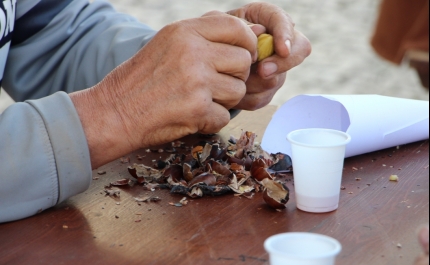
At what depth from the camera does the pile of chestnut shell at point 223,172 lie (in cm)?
106

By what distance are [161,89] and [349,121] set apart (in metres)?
0.42

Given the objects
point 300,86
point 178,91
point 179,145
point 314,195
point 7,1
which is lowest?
point 300,86

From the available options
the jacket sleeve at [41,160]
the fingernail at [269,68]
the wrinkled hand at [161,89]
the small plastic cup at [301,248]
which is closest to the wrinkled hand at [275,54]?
the fingernail at [269,68]

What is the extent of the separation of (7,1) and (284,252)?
40.2 inches

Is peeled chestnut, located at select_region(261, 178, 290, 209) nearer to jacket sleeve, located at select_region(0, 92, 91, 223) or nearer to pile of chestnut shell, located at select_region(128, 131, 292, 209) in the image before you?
pile of chestnut shell, located at select_region(128, 131, 292, 209)

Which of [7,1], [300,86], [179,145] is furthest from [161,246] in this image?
[300,86]

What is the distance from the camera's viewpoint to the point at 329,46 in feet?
15.8

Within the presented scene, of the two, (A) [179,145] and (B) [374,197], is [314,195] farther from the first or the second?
(A) [179,145]

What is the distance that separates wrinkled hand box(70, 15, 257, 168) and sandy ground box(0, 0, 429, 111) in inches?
98.9

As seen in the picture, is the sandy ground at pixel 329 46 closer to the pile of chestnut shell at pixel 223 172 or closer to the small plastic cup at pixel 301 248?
the pile of chestnut shell at pixel 223 172

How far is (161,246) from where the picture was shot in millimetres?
872

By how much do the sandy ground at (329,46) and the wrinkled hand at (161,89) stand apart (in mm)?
2513

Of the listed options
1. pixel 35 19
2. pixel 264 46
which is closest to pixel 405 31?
pixel 264 46

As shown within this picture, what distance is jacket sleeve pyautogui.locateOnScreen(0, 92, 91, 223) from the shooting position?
1.01 m
